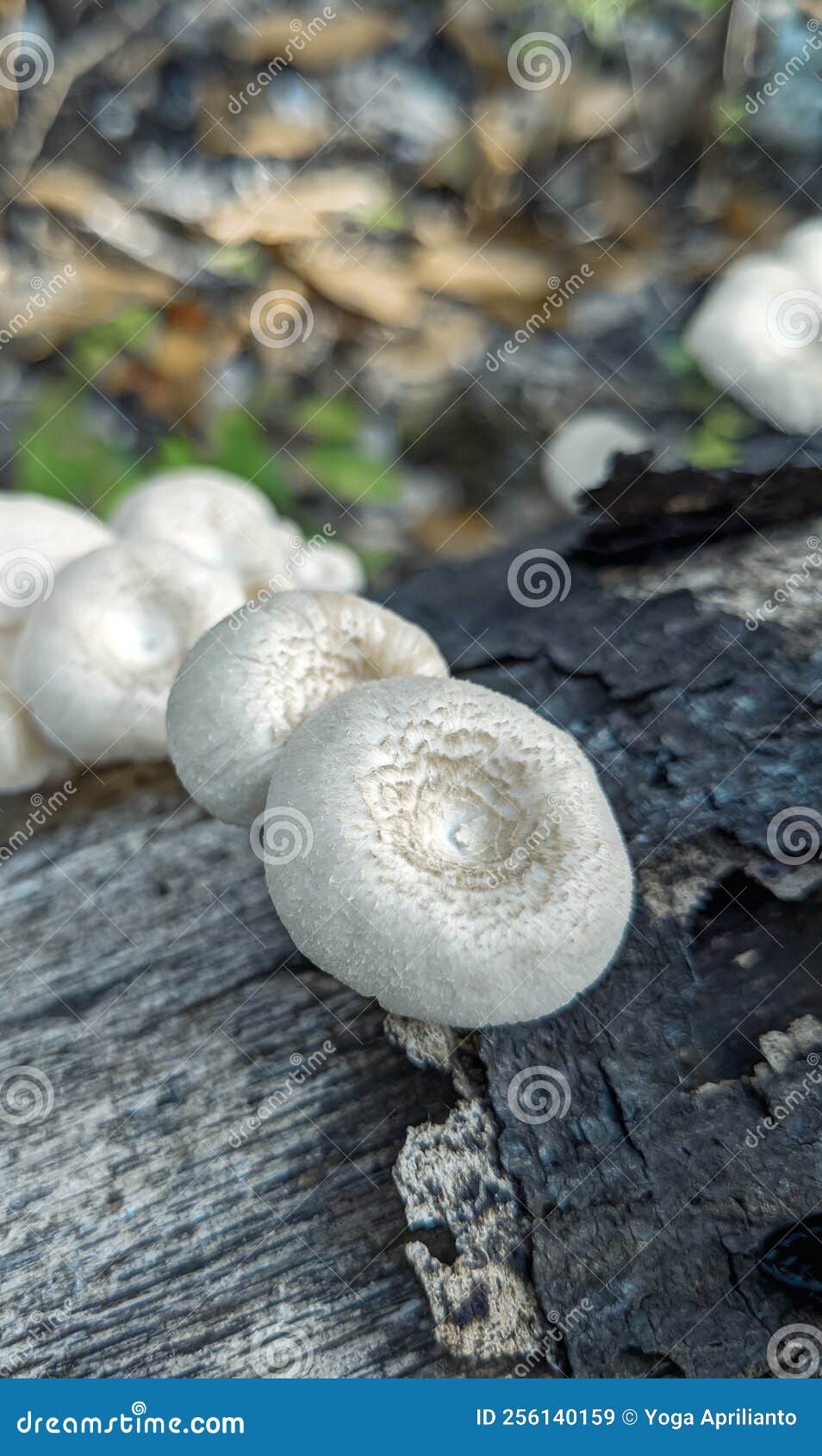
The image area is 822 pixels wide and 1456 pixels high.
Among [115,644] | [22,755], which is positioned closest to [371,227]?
[115,644]

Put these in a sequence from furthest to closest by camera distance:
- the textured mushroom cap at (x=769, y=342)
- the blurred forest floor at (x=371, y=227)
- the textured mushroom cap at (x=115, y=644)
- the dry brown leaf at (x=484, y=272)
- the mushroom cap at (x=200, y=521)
Result: the dry brown leaf at (x=484, y=272), the blurred forest floor at (x=371, y=227), the textured mushroom cap at (x=769, y=342), the mushroom cap at (x=200, y=521), the textured mushroom cap at (x=115, y=644)

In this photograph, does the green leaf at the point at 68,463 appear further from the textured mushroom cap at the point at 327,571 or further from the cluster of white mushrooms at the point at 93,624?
the cluster of white mushrooms at the point at 93,624

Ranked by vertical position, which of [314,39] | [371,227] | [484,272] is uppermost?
[314,39]

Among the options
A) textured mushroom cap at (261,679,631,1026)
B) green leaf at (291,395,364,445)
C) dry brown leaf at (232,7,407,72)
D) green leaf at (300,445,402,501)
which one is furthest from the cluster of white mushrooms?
dry brown leaf at (232,7,407,72)

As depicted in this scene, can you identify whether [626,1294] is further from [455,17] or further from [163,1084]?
[455,17]

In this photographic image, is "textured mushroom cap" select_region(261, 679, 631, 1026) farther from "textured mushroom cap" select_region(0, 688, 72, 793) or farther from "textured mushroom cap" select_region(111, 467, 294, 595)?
"textured mushroom cap" select_region(111, 467, 294, 595)

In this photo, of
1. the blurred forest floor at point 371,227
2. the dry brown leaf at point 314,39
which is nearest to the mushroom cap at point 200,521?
the blurred forest floor at point 371,227

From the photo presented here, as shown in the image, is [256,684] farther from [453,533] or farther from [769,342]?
[453,533]
